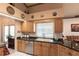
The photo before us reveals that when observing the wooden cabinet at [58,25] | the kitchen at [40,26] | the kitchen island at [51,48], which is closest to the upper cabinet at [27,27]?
the kitchen at [40,26]

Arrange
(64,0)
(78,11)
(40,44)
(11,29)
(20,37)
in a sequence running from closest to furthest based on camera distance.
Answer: (64,0) < (78,11) < (11,29) < (20,37) < (40,44)

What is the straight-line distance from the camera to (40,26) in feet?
5.79

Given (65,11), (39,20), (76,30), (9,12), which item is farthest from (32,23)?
(76,30)

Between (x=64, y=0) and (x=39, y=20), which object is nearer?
(x=64, y=0)

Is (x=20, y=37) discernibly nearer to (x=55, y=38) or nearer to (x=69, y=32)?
(x=55, y=38)

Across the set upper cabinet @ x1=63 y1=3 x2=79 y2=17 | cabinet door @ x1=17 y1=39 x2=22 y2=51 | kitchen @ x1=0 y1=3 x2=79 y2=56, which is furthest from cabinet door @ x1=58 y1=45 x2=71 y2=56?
cabinet door @ x1=17 y1=39 x2=22 y2=51

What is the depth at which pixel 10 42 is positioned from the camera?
179 centimetres

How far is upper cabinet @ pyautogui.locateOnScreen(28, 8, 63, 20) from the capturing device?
1.63 metres

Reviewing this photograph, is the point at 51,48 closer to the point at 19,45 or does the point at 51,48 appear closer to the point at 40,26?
the point at 40,26

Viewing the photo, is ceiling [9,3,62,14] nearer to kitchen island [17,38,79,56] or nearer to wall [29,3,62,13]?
wall [29,3,62,13]

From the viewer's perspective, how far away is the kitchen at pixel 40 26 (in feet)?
5.17

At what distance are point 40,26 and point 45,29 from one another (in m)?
0.11

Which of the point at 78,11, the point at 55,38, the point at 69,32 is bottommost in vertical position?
the point at 55,38

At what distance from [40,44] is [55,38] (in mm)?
428
